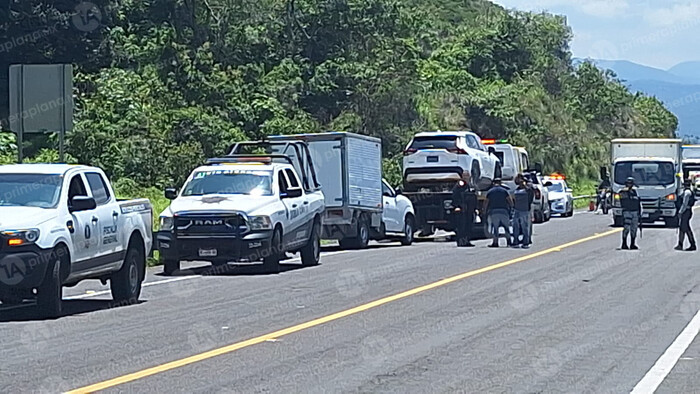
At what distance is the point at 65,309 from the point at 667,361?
313 inches

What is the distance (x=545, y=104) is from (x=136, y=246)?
57.5 meters

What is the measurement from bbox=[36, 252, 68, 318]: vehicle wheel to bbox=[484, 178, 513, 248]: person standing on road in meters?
16.2

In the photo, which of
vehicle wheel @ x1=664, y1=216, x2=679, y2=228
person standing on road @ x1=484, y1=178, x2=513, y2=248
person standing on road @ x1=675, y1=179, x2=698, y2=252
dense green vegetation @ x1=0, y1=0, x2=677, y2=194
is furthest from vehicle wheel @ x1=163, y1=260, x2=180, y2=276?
vehicle wheel @ x1=664, y1=216, x2=679, y2=228

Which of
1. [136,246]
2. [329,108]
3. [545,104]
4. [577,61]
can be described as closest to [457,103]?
[545,104]

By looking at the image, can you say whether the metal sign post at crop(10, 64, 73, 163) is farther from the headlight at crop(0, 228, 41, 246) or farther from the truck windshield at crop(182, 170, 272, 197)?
the headlight at crop(0, 228, 41, 246)

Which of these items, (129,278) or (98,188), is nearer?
(98,188)

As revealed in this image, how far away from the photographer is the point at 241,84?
51.4 m

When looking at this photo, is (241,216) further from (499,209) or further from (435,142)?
(435,142)

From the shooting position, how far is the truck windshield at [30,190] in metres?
14.4

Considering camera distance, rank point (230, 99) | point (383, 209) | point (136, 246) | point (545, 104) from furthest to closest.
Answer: point (545, 104)
point (230, 99)
point (383, 209)
point (136, 246)

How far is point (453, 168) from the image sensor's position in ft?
102

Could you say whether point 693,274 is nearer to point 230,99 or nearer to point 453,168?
point 453,168

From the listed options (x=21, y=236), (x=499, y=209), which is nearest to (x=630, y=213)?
(x=499, y=209)

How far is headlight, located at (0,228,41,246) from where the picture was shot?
1343 cm
